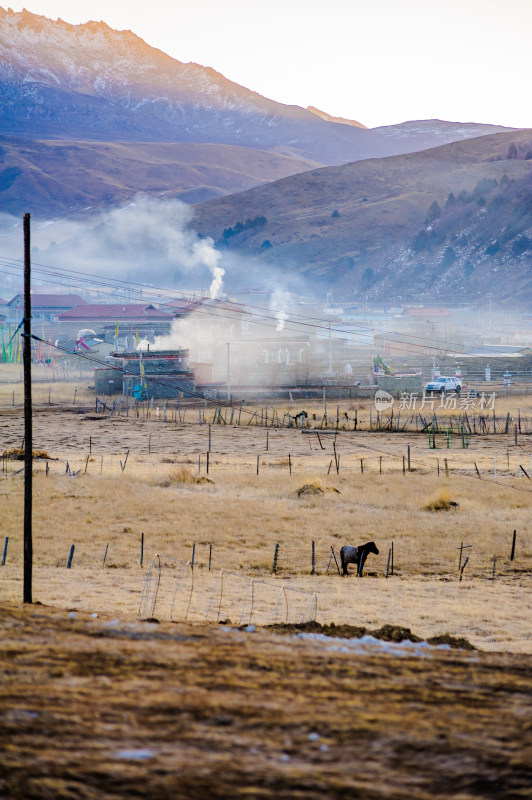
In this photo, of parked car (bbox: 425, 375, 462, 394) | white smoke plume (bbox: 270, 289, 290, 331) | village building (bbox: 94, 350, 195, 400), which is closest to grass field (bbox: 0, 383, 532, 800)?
village building (bbox: 94, 350, 195, 400)

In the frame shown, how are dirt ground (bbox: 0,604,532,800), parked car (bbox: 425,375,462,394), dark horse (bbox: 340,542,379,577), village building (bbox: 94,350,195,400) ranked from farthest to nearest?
parked car (bbox: 425,375,462,394), village building (bbox: 94,350,195,400), dark horse (bbox: 340,542,379,577), dirt ground (bbox: 0,604,532,800)

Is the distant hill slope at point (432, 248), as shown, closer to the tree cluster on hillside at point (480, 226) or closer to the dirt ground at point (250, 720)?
the tree cluster on hillside at point (480, 226)

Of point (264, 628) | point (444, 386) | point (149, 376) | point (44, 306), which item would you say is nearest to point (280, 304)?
point (44, 306)

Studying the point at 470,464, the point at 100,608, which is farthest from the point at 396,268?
the point at 100,608

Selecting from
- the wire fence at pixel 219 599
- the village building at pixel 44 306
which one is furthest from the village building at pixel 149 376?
the village building at pixel 44 306

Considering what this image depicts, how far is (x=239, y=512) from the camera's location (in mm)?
27047

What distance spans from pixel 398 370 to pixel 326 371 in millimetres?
6865

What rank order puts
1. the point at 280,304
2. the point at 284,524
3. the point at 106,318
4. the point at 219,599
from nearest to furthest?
the point at 219,599 → the point at 284,524 → the point at 106,318 → the point at 280,304

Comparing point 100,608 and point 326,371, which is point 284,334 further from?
point 100,608

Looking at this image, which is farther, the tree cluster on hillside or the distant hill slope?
the tree cluster on hillside

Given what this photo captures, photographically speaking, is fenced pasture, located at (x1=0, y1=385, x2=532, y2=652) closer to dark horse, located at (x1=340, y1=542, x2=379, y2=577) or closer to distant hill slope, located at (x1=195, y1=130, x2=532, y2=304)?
dark horse, located at (x1=340, y1=542, x2=379, y2=577)

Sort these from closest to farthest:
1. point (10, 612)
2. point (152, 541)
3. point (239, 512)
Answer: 1. point (10, 612)
2. point (152, 541)
3. point (239, 512)

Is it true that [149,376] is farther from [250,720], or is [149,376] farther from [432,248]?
[432,248]

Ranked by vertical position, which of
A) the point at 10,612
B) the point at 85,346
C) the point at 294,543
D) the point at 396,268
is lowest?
the point at 294,543
